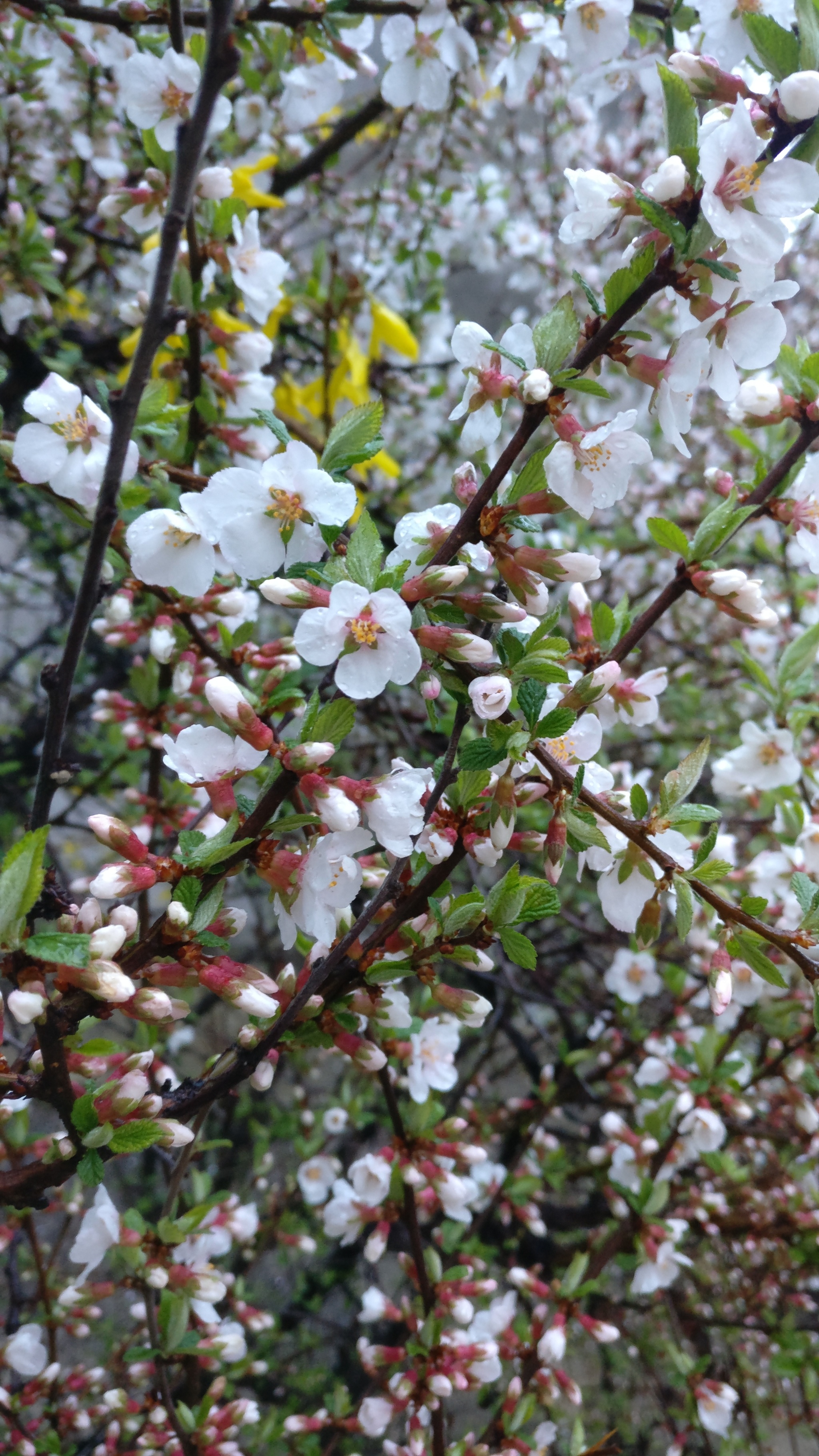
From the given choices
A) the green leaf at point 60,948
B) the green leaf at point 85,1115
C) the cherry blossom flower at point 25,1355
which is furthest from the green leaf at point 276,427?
the cherry blossom flower at point 25,1355

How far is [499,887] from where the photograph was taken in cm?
57

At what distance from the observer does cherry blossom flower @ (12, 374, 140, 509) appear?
28.0 inches

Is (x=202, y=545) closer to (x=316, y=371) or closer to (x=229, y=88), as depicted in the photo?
(x=229, y=88)

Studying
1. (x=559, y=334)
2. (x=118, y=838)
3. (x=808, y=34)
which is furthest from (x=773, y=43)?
(x=118, y=838)

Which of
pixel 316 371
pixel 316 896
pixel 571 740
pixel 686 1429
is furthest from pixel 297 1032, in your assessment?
pixel 316 371

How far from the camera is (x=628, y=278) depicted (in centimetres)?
52

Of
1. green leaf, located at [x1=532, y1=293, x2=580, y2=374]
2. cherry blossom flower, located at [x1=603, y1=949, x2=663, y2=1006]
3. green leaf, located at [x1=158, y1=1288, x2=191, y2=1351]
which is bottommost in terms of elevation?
cherry blossom flower, located at [x1=603, y1=949, x2=663, y2=1006]

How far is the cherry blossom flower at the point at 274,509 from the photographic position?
548 mm

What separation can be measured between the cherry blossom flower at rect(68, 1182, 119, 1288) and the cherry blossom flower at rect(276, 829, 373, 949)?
494 millimetres

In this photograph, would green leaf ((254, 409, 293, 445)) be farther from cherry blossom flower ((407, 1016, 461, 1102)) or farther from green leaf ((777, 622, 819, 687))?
green leaf ((777, 622, 819, 687))

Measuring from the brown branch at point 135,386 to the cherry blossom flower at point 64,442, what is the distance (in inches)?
4.5

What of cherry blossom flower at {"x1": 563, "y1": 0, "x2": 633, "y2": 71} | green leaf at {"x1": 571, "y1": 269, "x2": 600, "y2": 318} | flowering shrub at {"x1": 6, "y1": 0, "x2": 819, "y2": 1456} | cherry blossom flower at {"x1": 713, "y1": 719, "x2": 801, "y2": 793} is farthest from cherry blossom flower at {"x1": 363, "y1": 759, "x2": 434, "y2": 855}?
cherry blossom flower at {"x1": 563, "y1": 0, "x2": 633, "y2": 71}

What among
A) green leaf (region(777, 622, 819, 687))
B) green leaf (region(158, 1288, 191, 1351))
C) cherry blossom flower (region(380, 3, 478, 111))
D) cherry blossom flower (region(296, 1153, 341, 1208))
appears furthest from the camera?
cherry blossom flower (region(296, 1153, 341, 1208))

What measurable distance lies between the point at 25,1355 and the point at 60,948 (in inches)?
39.3
